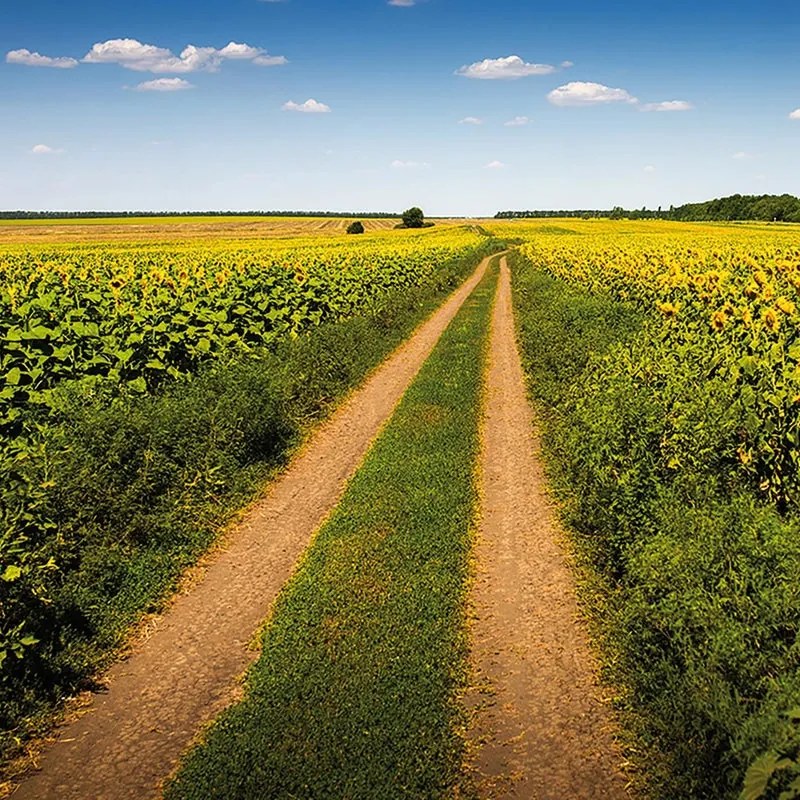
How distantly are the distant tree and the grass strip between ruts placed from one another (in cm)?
11296

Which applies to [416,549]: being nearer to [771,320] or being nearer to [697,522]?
[697,522]

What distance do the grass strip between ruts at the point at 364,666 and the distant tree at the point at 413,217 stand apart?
113 meters

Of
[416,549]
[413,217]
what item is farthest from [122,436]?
[413,217]

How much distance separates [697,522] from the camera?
19.7ft

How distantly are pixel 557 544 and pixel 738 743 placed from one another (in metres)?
4.14

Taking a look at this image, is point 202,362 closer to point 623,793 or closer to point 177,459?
point 177,459

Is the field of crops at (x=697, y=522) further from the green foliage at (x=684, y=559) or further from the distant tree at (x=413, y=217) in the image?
the distant tree at (x=413, y=217)

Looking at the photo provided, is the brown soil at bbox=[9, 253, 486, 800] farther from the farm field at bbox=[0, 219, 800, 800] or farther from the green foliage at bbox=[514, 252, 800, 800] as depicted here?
the green foliage at bbox=[514, 252, 800, 800]

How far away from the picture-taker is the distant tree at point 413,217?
118m

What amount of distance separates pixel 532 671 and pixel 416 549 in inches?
87.5

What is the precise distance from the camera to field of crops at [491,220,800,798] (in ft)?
14.7

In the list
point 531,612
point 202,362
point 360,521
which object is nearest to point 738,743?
point 531,612

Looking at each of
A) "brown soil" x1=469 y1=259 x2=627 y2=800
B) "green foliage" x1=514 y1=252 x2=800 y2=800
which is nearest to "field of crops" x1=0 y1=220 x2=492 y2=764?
"brown soil" x1=469 y1=259 x2=627 y2=800

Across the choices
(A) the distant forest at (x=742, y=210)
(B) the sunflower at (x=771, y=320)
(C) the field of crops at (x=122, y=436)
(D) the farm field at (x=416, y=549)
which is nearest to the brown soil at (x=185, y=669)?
(D) the farm field at (x=416, y=549)
